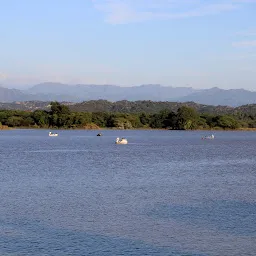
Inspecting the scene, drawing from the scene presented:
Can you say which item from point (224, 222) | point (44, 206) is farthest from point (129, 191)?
point (224, 222)

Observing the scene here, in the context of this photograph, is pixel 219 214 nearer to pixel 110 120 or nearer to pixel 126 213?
pixel 126 213

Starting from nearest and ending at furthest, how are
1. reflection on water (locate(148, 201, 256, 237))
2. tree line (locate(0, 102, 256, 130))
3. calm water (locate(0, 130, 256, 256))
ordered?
calm water (locate(0, 130, 256, 256)), reflection on water (locate(148, 201, 256, 237)), tree line (locate(0, 102, 256, 130))

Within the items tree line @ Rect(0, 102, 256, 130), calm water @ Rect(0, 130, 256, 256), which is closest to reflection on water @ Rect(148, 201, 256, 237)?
calm water @ Rect(0, 130, 256, 256)

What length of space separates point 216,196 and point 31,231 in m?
13.2

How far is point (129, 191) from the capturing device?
34.4 meters

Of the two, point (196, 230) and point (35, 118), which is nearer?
point (196, 230)

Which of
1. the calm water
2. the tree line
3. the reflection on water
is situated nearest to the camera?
the calm water

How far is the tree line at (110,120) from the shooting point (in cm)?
17200

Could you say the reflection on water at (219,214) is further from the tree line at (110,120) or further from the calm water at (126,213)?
the tree line at (110,120)

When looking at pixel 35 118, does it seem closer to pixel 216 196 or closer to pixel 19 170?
pixel 19 170

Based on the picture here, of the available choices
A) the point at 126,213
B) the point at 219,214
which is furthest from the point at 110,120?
the point at 219,214

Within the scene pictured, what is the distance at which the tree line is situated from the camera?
564 ft

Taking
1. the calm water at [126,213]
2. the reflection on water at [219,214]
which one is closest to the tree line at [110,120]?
the calm water at [126,213]

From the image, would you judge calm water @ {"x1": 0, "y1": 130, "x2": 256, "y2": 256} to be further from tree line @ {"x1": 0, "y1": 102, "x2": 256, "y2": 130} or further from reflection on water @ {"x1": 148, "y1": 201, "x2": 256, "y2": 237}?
tree line @ {"x1": 0, "y1": 102, "x2": 256, "y2": 130}
